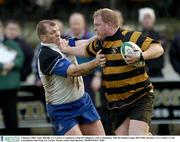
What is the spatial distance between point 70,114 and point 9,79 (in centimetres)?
346

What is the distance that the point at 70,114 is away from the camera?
938 centimetres

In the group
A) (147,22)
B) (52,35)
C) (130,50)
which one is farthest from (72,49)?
(147,22)

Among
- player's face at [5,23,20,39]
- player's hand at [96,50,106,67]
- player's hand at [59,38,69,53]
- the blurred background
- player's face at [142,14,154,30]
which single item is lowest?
the blurred background

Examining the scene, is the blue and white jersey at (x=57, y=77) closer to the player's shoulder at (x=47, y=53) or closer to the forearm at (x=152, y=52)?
the player's shoulder at (x=47, y=53)

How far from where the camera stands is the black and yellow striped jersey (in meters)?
8.95

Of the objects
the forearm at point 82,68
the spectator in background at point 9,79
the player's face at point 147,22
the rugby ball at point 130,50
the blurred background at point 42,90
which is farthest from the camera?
the spectator in background at point 9,79

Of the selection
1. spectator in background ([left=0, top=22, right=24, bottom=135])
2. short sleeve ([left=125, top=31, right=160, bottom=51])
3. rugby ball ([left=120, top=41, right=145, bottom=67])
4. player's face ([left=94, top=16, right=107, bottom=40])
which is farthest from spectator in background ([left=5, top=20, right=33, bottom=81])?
rugby ball ([left=120, top=41, right=145, bottom=67])

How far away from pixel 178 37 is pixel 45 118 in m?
2.54

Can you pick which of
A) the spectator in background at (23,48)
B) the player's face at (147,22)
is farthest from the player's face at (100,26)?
the spectator in background at (23,48)

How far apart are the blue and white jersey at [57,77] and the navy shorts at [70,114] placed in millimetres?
61

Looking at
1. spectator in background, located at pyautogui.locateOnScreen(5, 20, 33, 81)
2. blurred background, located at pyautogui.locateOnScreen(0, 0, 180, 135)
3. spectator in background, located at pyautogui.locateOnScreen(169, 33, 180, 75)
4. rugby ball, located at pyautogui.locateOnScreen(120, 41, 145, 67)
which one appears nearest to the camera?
rugby ball, located at pyautogui.locateOnScreen(120, 41, 145, 67)

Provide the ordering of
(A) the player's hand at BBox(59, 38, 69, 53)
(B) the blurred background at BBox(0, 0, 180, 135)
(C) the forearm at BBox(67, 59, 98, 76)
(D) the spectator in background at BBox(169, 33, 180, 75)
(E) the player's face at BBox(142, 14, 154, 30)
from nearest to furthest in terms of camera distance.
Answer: (C) the forearm at BBox(67, 59, 98, 76) < (A) the player's hand at BBox(59, 38, 69, 53) < (B) the blurred background at BBox(0, 0, 180, 135) < (E) the player's face at BBox(142, 14, 154, 30) < (D) the spectator in background at BBox(169, 33, 180, 75)

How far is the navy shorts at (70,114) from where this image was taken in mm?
9359

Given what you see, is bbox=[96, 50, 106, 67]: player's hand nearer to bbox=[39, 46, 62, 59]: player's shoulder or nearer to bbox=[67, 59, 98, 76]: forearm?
bbox=[67, 59, 98, 76]: forearm
